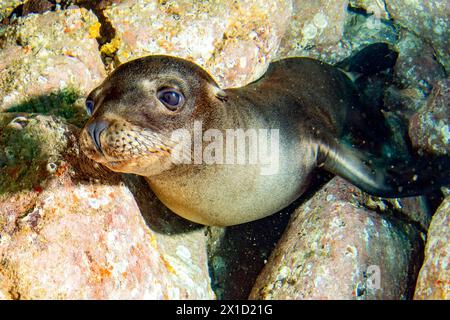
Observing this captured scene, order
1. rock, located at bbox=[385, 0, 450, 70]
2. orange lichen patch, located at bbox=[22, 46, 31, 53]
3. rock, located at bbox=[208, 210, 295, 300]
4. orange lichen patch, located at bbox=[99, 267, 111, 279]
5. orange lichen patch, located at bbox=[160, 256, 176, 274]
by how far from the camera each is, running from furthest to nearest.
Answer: rock, located at bbox=[385, 0, 450, 70] < rock, located at bbox=[208, 210, 295, 300] < orange lichen patch, located at bbox=[22, 46, 31, 53] < orange lichen patch, located at bbox=[160, 256, 176, 274] < orange lichen patch, located at bbox=[99, 267, 111, 279]

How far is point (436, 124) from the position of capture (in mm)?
3152

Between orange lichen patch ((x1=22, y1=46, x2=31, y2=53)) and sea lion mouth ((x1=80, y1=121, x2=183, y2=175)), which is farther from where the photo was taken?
orange lichen patch ((x1=22, y1=46, x2=31, y2=53))

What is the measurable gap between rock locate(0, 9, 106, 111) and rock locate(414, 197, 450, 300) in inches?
107

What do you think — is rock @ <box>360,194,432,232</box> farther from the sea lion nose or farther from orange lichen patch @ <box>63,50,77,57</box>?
orange lichen patch @ <box>63,50,77,57</box>

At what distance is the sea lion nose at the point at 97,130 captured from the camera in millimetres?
1876

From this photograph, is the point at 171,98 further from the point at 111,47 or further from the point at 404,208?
the point at 404,208

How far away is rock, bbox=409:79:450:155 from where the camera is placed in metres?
3.12

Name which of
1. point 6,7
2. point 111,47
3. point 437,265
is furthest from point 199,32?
point 6,7

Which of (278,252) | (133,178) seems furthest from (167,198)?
(278,252)

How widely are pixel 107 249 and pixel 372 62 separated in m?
3.89

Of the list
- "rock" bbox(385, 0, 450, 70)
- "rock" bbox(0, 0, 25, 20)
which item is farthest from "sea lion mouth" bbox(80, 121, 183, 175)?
"rock" bbox(385, 0, 450, 70)

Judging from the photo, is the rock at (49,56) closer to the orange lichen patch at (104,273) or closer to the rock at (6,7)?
the rock at (6,7)

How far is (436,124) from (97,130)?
276 cm
